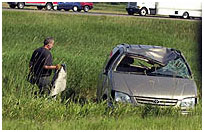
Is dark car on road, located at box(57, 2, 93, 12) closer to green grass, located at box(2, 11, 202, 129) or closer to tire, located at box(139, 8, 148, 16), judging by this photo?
tire, located at box(139, 8, 148, 16)

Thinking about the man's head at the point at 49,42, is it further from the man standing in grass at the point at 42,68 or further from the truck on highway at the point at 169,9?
the truck on highway at the point at 169,9

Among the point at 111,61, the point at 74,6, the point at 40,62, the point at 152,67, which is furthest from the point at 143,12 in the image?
the point at 40,62

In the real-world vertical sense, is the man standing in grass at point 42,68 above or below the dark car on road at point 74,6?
above

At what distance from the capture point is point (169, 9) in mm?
26594

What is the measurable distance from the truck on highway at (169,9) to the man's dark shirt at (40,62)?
1827 centimetres

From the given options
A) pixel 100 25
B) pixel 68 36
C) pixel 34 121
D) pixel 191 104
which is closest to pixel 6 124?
pixel 34 121

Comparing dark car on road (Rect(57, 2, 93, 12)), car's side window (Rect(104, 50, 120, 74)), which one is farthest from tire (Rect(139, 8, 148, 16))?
car's side window (Rect(104, 50, 120, 74))

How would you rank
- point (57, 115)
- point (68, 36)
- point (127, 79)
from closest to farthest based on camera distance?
1. point (57, 115)
2. point (127, 79)
3. point (68, 36)

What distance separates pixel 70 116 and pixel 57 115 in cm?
22

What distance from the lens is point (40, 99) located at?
7516mm

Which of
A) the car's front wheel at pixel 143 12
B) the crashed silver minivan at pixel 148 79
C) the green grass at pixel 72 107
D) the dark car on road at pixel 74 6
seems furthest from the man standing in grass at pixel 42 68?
the dark car on road at pixel 74 6

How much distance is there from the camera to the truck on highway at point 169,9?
27.6 m

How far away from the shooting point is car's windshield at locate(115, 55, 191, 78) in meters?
8.74

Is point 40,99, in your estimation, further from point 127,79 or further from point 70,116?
point 127,79
